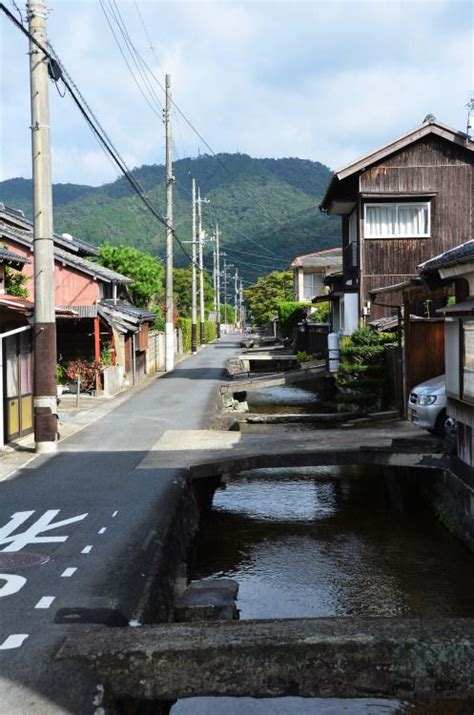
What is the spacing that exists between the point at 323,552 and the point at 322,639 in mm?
6769

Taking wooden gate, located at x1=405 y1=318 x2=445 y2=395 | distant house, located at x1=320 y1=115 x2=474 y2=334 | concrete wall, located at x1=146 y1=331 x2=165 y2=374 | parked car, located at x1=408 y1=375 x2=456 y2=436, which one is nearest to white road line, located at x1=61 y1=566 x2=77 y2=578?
parked car, located at x1=408 y1=375 x2=456 y2=436

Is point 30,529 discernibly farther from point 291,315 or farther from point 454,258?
point 291,315

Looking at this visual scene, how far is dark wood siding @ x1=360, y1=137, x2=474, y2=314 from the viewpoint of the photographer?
103ft

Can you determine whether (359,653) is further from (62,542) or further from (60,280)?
(60,280)

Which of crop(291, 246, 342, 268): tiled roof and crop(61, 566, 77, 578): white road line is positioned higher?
crop(291, 246, 342, 268): tiled roof

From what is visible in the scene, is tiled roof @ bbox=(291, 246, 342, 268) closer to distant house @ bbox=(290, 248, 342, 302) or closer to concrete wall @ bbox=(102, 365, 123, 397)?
distant house @ bbox=(290, 248, 342, 302)

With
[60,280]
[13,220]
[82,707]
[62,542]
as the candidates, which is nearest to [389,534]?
[62,542]

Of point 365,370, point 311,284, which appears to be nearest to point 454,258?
point 365,370

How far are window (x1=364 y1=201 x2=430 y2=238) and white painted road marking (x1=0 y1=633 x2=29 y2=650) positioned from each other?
86.3 feet

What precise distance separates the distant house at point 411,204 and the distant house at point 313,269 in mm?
36533

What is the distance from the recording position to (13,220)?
3619 centimetres

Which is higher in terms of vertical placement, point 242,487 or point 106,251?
point 106,251

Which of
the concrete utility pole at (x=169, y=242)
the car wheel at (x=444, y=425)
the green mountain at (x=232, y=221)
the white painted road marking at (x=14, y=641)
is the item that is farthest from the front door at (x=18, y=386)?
the green mountain at (x=232, y=221)

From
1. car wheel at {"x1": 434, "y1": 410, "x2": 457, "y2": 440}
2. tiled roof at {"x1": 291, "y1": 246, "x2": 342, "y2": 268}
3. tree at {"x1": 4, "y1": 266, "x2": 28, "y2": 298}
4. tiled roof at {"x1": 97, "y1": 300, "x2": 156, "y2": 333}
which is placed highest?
tiled roof at {"x1": 291, "y1": 246, "x2": 342, "y2": 268}
